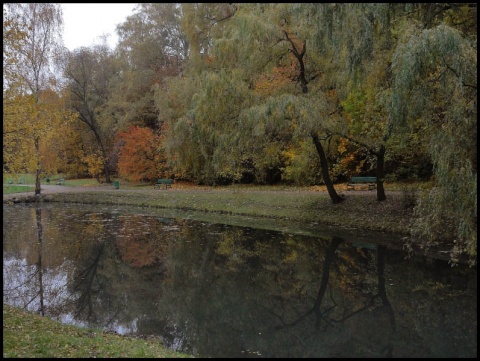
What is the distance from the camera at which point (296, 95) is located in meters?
15.5

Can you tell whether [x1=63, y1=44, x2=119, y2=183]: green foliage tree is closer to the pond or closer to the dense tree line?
the dense tree line

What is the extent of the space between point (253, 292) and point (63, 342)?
482 centimetres

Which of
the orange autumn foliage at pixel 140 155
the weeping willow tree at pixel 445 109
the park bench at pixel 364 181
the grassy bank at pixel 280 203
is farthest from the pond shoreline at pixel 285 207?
the weeping willow tree at pixel 445 109

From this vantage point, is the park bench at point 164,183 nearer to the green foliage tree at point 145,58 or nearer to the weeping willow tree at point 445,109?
the green foliage tree at point 145,58

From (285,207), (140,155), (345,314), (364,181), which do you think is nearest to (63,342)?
(345,314)

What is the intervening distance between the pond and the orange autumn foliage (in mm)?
14932

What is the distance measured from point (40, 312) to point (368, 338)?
6658 millimetres

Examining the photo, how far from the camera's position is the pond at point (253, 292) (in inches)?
283

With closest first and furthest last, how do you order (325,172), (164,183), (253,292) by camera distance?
(253,292) < (325,172) < (164,183)

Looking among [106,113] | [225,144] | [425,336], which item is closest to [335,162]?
[225,144]

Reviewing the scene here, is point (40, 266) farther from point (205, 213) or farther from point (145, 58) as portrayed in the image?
point (145, 58)

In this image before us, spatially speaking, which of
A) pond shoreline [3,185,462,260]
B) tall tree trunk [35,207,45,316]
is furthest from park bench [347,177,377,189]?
tall tree trunk [35,207,45,316]

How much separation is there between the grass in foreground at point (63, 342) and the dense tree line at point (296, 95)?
549 centimetres

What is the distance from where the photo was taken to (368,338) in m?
7.14
